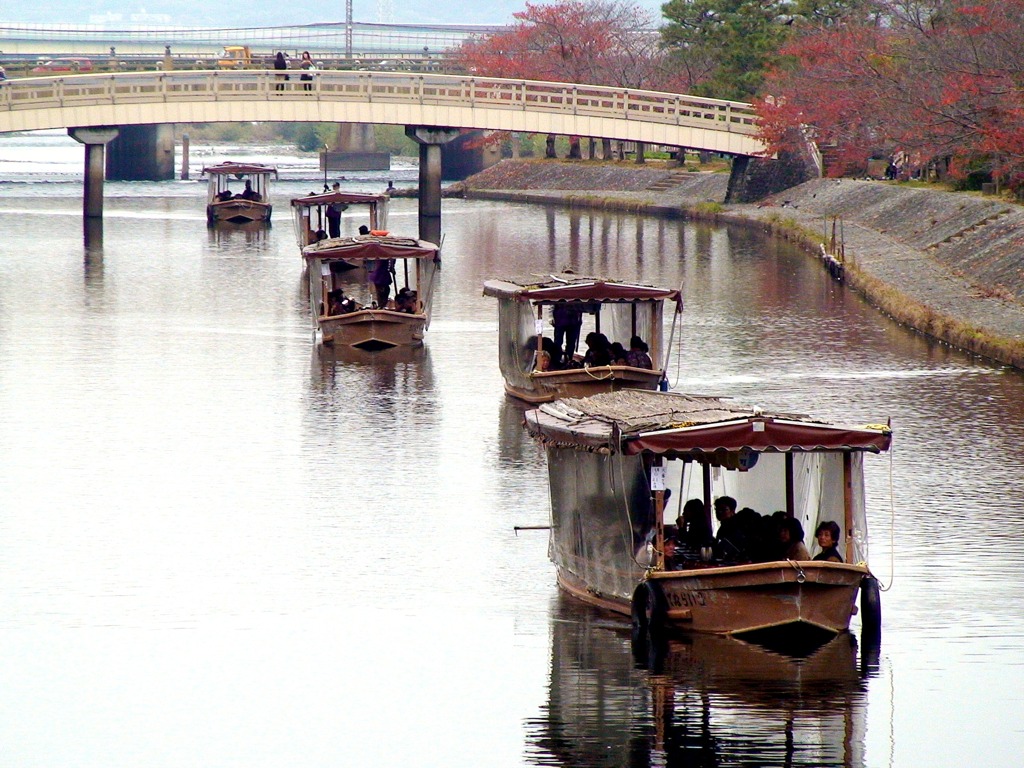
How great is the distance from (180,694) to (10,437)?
52.6 ft

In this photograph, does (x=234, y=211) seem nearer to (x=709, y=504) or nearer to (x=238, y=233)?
(x=238, y=233)

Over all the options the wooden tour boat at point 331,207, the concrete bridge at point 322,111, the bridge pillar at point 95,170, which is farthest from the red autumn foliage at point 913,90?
the bridge pillar at point 95,170

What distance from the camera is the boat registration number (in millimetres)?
19438

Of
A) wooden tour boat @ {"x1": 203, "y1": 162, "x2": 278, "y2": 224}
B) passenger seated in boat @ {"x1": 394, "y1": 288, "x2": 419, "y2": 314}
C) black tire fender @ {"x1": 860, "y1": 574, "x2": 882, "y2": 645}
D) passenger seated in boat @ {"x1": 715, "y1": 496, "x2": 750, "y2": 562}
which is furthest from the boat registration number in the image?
wooden tour boat @ {"x1": 203, "y1": 162, "x2": 278, "y2": 224}

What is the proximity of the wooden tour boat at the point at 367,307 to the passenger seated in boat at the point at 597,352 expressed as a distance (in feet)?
32.9

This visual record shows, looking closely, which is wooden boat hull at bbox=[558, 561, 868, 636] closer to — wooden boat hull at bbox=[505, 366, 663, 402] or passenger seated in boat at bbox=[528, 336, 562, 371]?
wooden boat hull at bbox=[505, 366, 663, 402]

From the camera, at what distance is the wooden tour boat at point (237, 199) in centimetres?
8812

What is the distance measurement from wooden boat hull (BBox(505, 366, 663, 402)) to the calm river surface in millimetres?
1084

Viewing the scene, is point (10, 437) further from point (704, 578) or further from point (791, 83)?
point (791, 83)

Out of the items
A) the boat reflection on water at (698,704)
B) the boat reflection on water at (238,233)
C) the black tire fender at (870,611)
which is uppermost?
the boat reflection on water at (238,233)

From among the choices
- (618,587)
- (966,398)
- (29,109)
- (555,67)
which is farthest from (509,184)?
(618,587)

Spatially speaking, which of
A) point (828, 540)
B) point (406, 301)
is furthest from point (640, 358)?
point (828, 540)

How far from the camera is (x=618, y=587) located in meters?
20.9

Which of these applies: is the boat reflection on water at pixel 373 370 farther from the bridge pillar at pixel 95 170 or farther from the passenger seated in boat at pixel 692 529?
the bridge pillar at pixel 95 170
